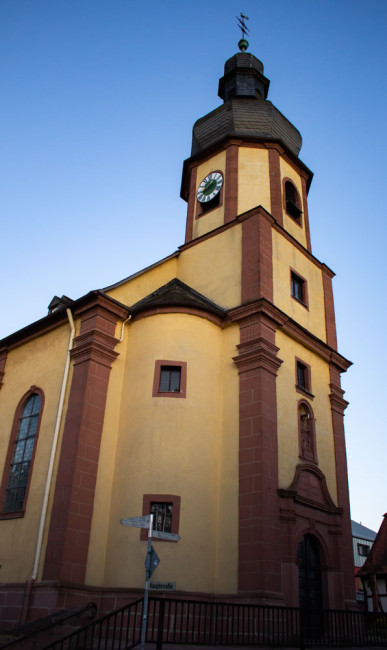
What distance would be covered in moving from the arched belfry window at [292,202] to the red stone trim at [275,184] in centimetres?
87

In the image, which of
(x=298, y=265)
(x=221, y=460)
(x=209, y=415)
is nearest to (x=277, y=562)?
(x=221, y=460)

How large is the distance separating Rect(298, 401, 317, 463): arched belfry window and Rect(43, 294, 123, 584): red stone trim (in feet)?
20.2

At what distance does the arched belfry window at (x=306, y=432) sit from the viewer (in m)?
18.0

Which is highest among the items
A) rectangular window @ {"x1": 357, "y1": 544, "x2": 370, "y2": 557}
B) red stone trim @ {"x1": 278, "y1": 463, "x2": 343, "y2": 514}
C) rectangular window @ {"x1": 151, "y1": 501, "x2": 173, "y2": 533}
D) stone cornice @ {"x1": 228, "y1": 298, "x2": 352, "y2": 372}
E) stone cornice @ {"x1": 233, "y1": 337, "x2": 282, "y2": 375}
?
stone cornice @ {"x1": 228, "y1": 298, "x2": 352, "y2": 372}

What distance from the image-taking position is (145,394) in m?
17.0

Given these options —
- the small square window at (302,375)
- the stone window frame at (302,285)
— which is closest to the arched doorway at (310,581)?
the small square window at (302,375)

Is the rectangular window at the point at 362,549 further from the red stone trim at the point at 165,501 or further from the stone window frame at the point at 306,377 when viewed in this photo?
the red stone trim at the point at 165,501

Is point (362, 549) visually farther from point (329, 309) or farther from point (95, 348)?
point (95, 348)

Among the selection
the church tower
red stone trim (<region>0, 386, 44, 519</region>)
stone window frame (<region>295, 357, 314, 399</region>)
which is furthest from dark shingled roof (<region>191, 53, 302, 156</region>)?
red stone trim (<region>0, 386, 44, 519</region>)

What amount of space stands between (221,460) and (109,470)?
10.5 ft

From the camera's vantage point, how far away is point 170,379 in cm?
1745

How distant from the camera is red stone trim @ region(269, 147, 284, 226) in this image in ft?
72.0

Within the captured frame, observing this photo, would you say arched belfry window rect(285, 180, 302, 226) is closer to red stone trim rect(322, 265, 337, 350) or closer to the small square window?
red stone trim rect(322, 265, 337, 350)

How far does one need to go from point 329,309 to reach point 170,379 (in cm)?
843
